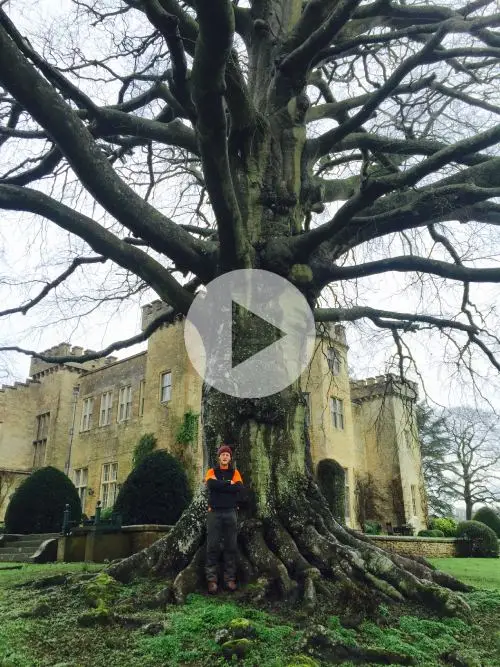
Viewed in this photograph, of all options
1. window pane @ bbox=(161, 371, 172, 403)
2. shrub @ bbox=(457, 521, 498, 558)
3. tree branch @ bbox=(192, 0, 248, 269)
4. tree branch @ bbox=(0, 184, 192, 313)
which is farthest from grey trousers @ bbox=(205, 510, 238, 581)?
window pane @ bbox=(161, 371, 172, 403)

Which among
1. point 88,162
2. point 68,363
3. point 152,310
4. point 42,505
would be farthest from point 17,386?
point 88,162

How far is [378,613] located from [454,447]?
123 ft

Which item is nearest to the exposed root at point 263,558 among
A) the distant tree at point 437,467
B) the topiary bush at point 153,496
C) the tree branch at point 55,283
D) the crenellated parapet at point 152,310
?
the tree branch at point 55,283

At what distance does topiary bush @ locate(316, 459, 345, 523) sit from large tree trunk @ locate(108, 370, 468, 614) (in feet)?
65.7

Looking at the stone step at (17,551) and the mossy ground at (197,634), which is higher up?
the stone step at (17,551)

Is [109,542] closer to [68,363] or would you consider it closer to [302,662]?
[302,662]

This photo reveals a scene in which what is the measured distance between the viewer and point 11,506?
15391mm

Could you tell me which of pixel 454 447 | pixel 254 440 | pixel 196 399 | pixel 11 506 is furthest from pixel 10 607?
pixel 454 447

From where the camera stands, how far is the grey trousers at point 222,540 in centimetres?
483

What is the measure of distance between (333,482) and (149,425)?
A: 30.1ft

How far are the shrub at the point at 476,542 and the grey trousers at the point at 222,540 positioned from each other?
543 inches

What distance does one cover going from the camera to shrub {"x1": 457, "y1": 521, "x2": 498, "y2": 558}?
635 inches

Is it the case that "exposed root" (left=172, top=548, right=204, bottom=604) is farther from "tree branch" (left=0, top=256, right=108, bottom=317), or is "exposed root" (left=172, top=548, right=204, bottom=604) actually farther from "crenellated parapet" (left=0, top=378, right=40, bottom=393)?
"crenellated parapet" (left=0, top=378, right=40, bottom=393)

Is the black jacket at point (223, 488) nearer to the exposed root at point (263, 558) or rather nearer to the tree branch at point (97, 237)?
the exposed root at point (263, 558)
